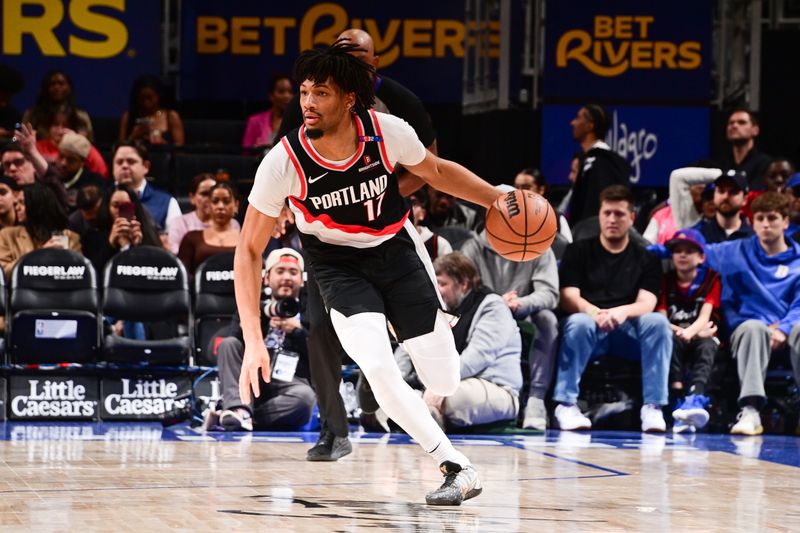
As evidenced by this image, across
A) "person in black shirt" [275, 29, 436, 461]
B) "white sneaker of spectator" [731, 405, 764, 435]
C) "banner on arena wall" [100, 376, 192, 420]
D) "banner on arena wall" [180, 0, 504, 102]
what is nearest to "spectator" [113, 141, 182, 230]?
"banner on arena wall" [100, 376, 192, 420]

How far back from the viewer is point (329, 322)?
6.40 metres

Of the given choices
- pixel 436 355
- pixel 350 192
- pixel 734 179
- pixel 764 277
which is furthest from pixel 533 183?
pixel 350 192

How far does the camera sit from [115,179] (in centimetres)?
1038

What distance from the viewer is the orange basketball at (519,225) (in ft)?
17.7

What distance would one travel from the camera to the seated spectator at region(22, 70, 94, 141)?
1138 cm

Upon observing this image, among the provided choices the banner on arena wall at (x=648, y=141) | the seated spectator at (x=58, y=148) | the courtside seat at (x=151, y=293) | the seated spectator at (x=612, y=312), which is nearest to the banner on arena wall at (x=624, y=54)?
the banner on arena wall at (x=648, y=141)

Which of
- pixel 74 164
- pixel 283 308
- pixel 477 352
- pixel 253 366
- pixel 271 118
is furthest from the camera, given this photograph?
pixel 271 118

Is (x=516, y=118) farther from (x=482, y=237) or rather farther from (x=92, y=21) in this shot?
(x=92, y=21)

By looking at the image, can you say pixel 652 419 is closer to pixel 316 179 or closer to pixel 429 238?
pixel 429 238

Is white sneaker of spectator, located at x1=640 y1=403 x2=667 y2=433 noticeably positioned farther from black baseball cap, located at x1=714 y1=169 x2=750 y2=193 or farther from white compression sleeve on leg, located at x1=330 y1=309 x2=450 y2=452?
white compression sleeve on leg, located at x1=330 y1=309 x2=450 y2=452

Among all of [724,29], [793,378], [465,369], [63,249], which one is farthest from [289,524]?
[724,29]

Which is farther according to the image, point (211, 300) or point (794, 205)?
point (794, 205)

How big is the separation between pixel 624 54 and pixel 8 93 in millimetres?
5627

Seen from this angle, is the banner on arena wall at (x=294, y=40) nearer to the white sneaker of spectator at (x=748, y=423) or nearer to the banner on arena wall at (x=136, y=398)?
the banner on arena wall at (x=136, y=398)
